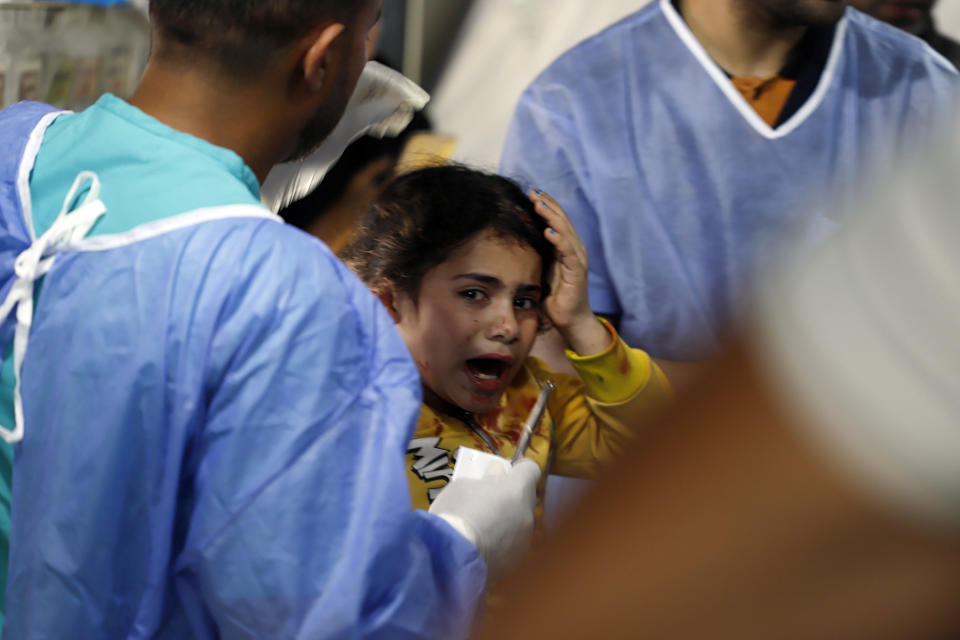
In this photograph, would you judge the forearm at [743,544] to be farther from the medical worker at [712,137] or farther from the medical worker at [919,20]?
the medical worker at [919,20]

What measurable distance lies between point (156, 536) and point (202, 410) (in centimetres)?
11

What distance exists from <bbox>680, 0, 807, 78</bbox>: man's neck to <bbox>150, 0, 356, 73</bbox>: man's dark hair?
721 millimetres

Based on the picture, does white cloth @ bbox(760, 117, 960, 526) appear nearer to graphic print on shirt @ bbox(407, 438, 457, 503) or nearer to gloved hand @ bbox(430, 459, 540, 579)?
gloved hand @ bbox(430, 459, 540, 579)

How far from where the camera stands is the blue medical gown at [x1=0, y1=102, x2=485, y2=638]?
80 cm

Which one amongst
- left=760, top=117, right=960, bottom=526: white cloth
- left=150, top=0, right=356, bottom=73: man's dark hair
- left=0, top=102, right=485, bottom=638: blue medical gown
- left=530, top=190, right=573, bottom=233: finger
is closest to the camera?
left=760, top=117, right=960, bottom=526: white cloth

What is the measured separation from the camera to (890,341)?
311 millimetres

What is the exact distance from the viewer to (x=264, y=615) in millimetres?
807

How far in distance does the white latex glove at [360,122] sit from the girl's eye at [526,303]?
0.32 m

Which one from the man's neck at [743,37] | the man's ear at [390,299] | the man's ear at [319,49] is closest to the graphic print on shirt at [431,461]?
the man's ear at [390,299]

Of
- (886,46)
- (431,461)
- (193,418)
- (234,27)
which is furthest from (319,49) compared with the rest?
(886,46)

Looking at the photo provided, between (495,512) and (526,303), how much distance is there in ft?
1.36

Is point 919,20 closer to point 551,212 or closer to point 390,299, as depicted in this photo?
point 551,212

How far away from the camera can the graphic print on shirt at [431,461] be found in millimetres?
1360

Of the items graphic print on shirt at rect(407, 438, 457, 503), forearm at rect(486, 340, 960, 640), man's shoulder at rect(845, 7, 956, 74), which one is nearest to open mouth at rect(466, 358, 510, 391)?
graphic print on shirt at rect(407, 438, 457, 503)
